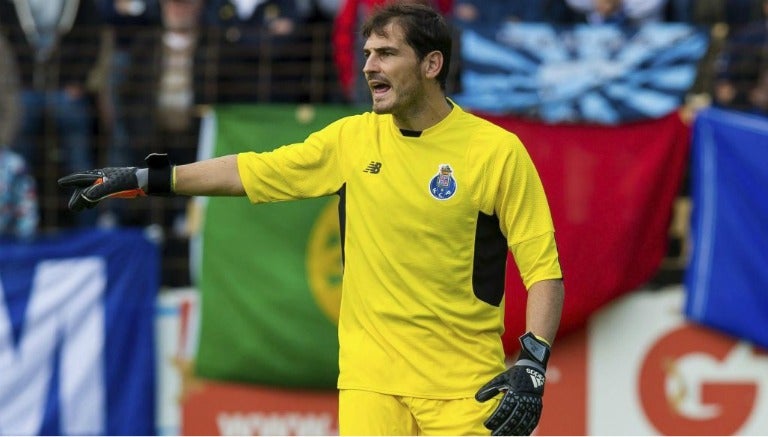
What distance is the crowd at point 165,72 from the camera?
978cm

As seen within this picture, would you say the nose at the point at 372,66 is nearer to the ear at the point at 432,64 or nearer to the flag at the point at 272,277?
the ear at the point at 432,64

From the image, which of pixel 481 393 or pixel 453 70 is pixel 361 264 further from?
pixel 453 70

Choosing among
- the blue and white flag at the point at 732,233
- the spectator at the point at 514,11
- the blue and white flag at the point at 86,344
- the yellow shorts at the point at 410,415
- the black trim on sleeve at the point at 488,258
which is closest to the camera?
the yellow shorts at the point at 410,415

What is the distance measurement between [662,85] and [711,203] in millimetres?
779

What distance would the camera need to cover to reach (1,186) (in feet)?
32.2

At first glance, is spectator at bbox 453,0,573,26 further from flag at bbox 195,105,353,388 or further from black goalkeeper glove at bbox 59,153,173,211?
black goalkeeper glove at bbox 59,153,173,211

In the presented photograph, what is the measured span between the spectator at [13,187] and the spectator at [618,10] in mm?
3749

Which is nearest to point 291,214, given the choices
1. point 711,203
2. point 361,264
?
point 711,203

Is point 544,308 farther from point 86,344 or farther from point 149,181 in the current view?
point 86,344

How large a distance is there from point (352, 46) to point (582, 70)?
4.79 ft

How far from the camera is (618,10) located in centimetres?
964

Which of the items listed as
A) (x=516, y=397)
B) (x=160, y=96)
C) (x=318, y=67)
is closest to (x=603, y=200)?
(x=318, y=67)

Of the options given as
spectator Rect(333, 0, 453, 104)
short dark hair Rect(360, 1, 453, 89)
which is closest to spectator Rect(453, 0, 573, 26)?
spectator Rect(333, 0, 453, 104)

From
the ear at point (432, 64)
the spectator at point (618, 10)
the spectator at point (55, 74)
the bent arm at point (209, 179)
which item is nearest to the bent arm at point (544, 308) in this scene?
the ear at point (432, 64)
